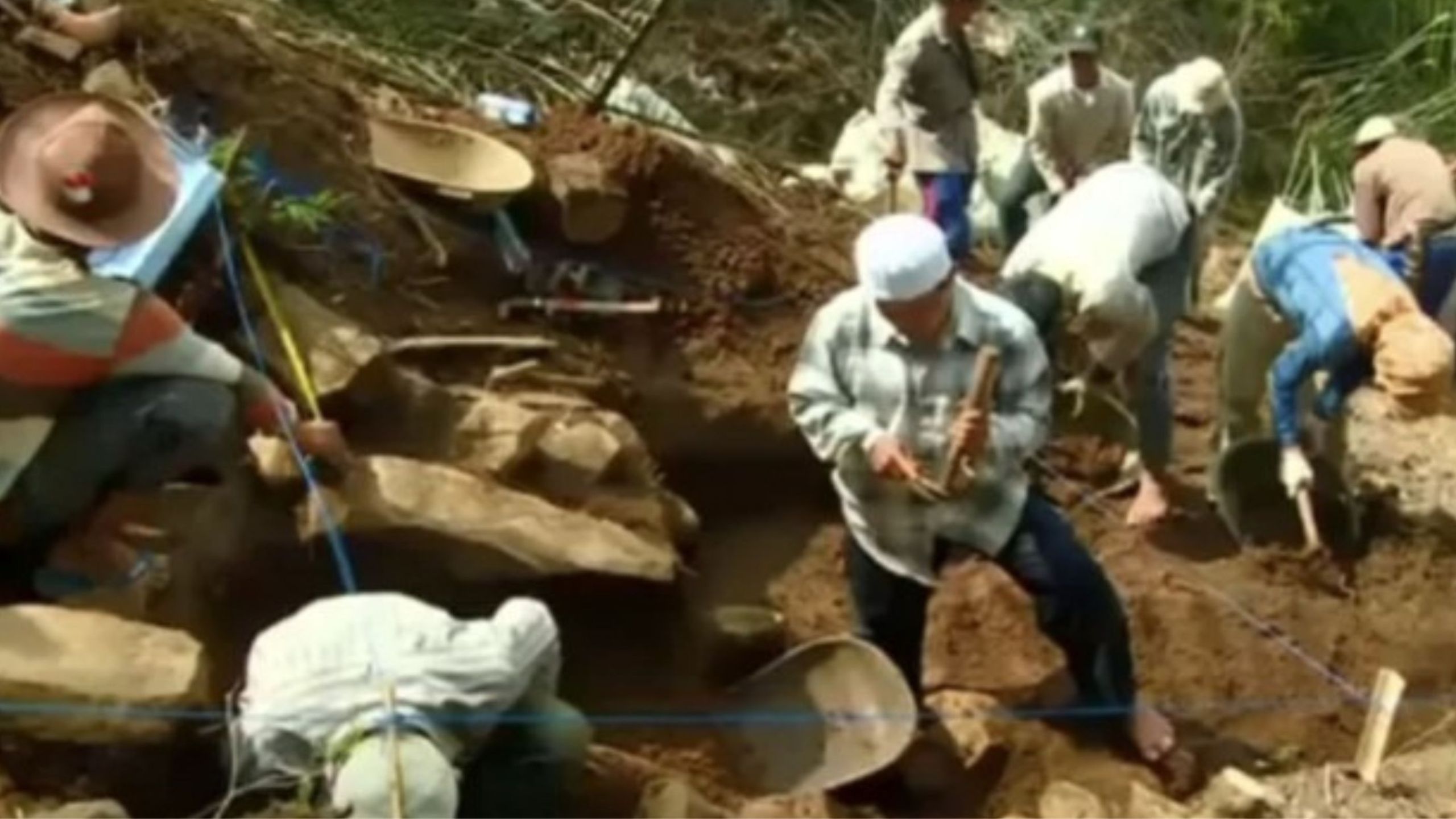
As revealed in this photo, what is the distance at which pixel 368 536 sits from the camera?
6.45 meters

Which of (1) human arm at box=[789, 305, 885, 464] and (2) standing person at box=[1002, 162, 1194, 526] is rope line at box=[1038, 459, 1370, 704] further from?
(1) human arm at box=[789, 305, 885, 464]

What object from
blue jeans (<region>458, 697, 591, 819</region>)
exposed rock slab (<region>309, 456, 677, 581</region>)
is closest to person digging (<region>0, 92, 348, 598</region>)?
exposed rock slab (<region>309, 456, 677, 581</region>)

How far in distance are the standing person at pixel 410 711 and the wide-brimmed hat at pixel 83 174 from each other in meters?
0.92

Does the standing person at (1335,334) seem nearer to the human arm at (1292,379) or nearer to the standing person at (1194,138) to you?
the human arm at (1292,379)

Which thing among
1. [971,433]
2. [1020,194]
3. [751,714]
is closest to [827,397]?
[971,433]

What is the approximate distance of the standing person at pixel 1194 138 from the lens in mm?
8555

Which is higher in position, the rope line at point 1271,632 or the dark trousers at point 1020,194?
the dark trousers at point 1020,194

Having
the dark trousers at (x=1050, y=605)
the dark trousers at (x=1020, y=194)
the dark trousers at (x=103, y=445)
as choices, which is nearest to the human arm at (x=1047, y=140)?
the dark trousers at (x=1020, y=194)

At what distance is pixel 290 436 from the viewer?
611 cm

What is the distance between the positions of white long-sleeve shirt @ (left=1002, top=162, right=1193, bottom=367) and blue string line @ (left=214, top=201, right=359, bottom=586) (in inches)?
78.2

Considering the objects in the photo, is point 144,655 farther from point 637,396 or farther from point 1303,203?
point 1303,203

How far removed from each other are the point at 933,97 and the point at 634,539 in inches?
110

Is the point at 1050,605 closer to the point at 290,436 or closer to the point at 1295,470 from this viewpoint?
the point at 1295,470

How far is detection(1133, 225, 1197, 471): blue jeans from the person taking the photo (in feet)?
25.5
